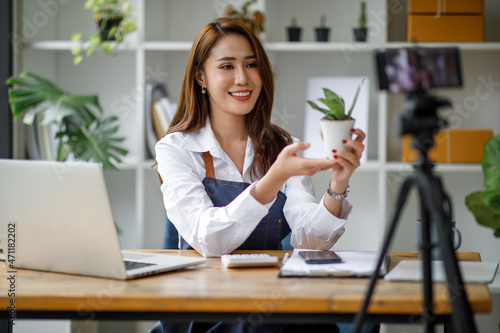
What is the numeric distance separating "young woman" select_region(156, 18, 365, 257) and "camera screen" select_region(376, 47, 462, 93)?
0.63 metres

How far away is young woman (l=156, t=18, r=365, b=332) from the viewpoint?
1.68 meters

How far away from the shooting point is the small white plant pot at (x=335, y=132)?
1.45 metres

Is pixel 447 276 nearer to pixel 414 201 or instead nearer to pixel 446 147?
pixel 446 147

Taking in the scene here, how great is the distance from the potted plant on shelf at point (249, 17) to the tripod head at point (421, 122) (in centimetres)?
192

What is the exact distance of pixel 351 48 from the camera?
288 cm

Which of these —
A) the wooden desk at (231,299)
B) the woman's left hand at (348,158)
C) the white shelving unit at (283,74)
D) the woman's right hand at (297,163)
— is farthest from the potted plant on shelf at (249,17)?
the wooden desk at (231,299)

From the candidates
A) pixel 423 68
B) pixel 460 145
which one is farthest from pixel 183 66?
pixel 423 68

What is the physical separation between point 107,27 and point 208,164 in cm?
128

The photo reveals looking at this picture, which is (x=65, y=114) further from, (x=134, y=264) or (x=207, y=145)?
(x=134, y=264)

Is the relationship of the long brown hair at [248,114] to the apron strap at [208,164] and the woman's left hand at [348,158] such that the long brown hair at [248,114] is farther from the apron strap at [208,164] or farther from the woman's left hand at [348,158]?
the woman's left hand at [348,158]

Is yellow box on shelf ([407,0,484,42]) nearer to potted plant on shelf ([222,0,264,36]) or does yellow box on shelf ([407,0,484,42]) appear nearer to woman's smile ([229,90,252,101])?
potted plant on shelf ([222,0,264,36])

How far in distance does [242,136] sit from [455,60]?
1.26 meters

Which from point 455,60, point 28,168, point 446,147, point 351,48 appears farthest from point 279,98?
point 455,60

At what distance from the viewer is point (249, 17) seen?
9.45 feet
